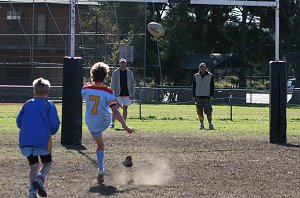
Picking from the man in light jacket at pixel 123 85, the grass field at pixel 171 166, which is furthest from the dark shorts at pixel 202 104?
the man in light jacket at pixel 123 85

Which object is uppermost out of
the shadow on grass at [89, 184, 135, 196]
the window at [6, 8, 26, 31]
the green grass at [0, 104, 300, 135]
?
the window at [6, 8, 26, 31]

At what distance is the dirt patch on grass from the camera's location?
376 inches

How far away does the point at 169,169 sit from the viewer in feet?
38.3

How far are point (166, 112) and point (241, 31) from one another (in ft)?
91.3

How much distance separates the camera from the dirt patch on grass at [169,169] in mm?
9539

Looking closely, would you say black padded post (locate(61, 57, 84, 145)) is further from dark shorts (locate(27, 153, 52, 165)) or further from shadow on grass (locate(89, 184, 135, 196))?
dark shorts (locate(27, 153, 52, 165))

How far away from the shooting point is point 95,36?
43.2 m

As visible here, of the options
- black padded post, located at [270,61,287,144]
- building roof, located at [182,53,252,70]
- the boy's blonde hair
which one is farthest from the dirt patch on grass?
building roof, located at [182,53,252,70]

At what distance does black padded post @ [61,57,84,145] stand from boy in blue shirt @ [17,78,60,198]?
5.95m

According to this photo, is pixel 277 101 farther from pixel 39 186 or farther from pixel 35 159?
pixel 39 186

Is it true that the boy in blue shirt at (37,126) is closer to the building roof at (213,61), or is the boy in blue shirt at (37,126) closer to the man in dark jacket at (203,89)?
the man in dark jacket at (203,89)

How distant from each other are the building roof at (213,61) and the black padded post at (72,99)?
33.7 metres

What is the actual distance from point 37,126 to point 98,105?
165 centimetres

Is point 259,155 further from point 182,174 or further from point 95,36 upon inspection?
point 95,36
